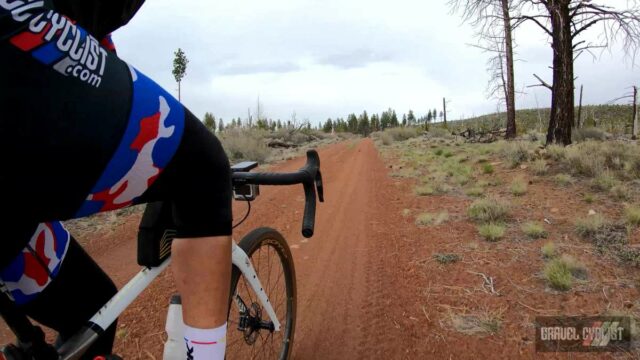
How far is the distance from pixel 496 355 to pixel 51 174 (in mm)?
2315

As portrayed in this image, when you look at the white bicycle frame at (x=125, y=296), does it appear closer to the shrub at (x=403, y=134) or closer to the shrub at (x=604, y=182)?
the shrub at (x=604, y=182)

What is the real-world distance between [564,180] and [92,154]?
258 inches

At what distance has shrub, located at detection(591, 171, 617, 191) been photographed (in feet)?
17.3

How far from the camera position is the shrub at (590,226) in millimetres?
3801

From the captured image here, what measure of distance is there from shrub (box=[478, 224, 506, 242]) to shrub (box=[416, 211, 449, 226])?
62 centimetres

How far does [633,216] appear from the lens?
3.90m

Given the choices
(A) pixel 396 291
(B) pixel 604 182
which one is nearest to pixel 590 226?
(B) pixel 604 182

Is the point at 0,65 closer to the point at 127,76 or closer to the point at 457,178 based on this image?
the point at 127,76

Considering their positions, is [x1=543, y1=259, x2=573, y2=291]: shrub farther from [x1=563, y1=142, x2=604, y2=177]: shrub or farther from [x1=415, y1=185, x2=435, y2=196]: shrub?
[x1=563, y1=142, x2=604, y2=177]: shrub

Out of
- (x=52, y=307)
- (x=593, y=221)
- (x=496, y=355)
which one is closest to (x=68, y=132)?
(x=52, y=307)

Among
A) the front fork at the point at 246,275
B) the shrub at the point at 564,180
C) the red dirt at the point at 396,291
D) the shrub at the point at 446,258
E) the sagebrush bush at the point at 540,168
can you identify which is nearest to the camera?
the front fork at the point at 246,275

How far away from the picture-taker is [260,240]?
171cm

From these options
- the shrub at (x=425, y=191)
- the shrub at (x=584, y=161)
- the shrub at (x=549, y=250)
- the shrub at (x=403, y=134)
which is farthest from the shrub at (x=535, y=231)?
the shrub at (x=403, y=134)

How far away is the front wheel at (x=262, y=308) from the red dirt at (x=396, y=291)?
310mm
